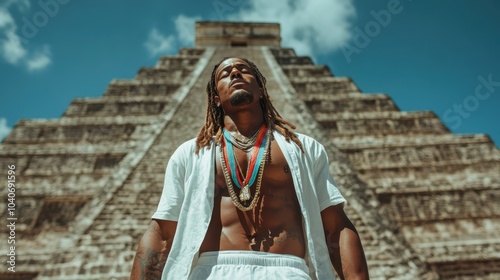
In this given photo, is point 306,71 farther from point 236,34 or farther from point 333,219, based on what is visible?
point 333,219

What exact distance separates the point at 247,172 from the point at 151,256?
0.55 meters

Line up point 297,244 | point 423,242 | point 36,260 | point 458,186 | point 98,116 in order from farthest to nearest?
point 98,116
point 458,186
point 423,242
point 36,260
point 297,244

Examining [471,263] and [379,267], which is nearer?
[379,267]

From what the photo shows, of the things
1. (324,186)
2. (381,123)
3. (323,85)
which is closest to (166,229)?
(324,186)

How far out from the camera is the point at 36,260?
471 cm

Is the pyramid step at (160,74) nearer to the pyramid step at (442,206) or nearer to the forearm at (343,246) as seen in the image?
the pyramid step at (442,206)

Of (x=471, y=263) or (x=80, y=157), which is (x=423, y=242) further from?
(x=80, y=157)

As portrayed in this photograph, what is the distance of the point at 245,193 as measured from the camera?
1.72m

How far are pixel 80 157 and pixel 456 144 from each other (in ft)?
21.8

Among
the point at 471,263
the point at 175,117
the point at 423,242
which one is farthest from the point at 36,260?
the point at 471,263

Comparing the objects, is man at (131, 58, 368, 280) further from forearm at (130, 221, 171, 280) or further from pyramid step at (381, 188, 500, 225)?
pyramid step at (381, 188, 500, 225)

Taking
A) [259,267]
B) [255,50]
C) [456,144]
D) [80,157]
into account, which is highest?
[255,50]

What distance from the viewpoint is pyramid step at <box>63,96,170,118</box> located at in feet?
27.1

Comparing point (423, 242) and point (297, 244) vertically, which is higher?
point (423, 242)
